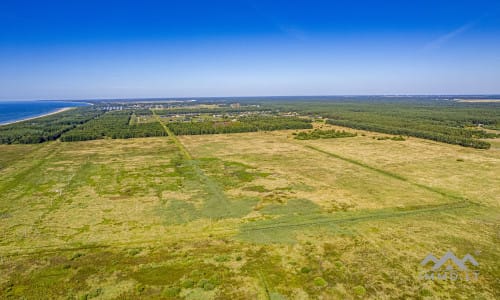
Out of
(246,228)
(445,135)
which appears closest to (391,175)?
(246,228)

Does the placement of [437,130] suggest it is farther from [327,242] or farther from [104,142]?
[104,142]

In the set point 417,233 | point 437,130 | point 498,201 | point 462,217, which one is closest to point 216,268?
point 417,233

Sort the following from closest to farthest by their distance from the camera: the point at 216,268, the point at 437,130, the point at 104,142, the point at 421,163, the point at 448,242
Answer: the point at 216,268 < the point at 448,242 < the point at 421,163 < the point at 104,142 < the point at 437,130
